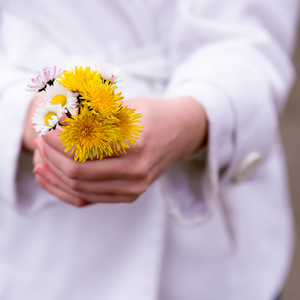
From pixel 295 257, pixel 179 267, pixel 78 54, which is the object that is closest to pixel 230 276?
pixel 179 267

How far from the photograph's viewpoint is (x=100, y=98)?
0.20 m

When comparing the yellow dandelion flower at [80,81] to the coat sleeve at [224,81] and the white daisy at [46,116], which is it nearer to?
the white daisy at [46,116]

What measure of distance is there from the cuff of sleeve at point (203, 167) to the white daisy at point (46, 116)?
0.21 m

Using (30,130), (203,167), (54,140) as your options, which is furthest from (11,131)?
(203,167)

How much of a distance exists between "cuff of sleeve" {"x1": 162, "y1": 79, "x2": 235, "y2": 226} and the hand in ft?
0.15

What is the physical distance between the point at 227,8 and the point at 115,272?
451 millimetres

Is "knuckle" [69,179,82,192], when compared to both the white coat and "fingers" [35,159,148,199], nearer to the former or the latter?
"fingers" [35,159,148,199]

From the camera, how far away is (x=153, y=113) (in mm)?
285

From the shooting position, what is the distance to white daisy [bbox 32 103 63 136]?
189mm

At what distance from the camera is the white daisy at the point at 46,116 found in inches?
7.4

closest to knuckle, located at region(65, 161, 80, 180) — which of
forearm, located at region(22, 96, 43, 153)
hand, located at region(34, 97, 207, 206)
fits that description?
hand, located at region(34, 97, 207, 206)

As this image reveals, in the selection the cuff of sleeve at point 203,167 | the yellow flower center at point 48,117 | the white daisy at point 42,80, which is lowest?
the cuff of sleeve at point 203,167

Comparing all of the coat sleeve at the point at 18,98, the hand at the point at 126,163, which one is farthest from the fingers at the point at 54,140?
the coat sleeve at the point at 18,98

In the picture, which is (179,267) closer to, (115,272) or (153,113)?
(115,272)
